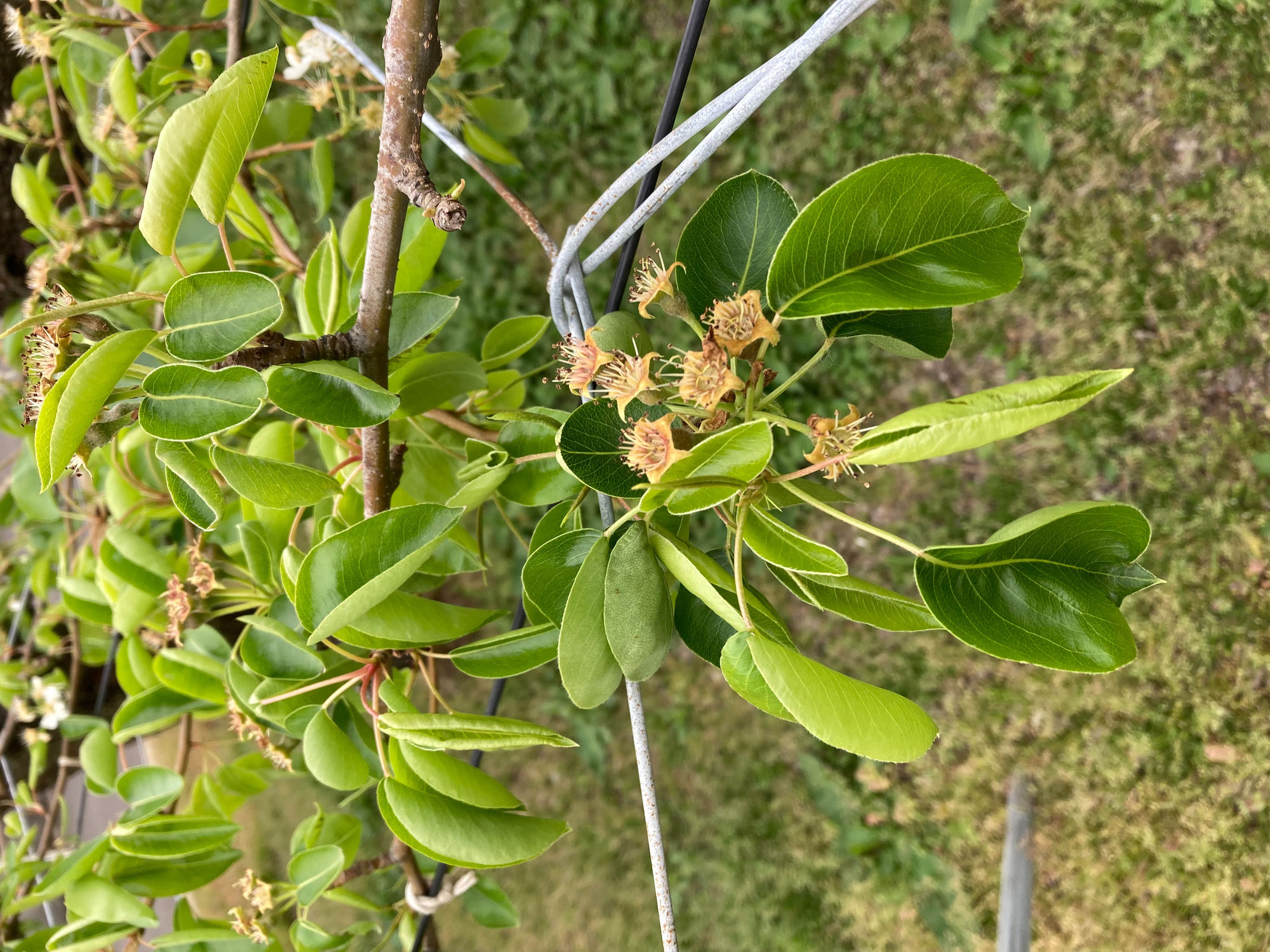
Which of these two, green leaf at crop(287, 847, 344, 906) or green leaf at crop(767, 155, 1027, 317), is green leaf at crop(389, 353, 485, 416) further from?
green leaf at crop(287, 847, 344, 906)

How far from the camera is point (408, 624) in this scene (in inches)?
25.7

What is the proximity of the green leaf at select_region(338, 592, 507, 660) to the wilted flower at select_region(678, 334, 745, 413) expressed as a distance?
28 cm

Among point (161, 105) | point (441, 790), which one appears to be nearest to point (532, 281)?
point (161, 105)

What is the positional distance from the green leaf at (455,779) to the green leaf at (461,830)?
1 cm

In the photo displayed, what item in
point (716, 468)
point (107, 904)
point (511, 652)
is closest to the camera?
point (716, 468)

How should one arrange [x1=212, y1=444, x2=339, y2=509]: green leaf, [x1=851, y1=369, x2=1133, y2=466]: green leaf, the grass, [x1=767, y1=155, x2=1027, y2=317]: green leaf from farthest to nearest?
1. the grass
2. [x1=212, y1=444, x2=339, y2=509]: green leaf
3. [x1=767, y1=155, x2=1027, y2=317]: green leaf
4. [x1=851, y1=369, x2=1133, y2=466]: green leaf

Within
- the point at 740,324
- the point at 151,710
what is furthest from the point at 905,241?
the point at 151,710

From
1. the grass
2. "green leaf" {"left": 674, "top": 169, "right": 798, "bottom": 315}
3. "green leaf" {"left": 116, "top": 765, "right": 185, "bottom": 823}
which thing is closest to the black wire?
"green leaf" {"left": 674, "top": 169, "right": 798, "bottom": 315}

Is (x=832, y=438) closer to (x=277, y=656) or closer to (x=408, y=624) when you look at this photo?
(x=408, y=624)

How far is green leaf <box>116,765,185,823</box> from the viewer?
98 cm

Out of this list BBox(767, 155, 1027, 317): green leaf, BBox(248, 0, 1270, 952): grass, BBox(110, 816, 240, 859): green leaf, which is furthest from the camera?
BBox(248, 0, 1270, 952): grass

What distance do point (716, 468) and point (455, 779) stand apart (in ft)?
1.12

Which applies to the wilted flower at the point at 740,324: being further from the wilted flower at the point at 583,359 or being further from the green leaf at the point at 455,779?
the green leaf at the point at 455,779

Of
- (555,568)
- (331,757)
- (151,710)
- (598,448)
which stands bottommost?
(151,710)
